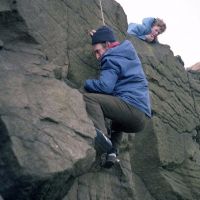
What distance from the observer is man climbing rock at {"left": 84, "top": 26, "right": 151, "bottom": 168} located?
9945 mm

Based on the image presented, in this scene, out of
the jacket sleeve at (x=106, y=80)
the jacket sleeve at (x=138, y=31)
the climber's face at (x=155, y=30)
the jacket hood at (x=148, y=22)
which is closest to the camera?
the jacket sleeve at (x=106, y=80)

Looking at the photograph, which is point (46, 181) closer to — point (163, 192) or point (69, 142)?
point (69, 142)

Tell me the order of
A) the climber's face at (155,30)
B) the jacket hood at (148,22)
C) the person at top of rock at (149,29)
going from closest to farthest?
the person at top of rock at (149,29)
the climber's face at (155,30)
the jacket hood at (148,22)

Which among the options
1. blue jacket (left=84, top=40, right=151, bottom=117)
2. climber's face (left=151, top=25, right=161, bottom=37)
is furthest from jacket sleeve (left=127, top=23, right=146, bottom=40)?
blue jacket (left=84, top=40, right=151, bottom=117)

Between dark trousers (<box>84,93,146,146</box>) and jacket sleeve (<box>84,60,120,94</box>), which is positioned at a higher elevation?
jacket sleeve (<box>84,60,120,94</box>)

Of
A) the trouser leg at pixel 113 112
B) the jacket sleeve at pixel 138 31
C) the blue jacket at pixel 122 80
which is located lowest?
the jacket sleeve at pixel 138 31

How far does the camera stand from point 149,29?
1709 cm

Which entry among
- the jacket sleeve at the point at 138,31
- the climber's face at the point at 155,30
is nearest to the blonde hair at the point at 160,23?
the climber's face at the point at 155,30

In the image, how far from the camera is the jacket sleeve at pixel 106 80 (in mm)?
10109

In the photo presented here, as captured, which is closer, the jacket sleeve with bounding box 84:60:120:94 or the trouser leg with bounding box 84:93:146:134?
the trouser leg with bounding box 84:93:146:134

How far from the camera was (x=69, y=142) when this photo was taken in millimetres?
8336

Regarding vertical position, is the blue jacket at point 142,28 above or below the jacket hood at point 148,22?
below

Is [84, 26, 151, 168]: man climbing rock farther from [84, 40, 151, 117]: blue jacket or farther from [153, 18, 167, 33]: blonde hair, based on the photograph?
[153, 18, 167, 33]: blonde hair

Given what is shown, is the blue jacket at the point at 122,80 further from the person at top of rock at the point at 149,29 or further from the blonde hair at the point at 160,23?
the person at top of rock at the point at 149,29
